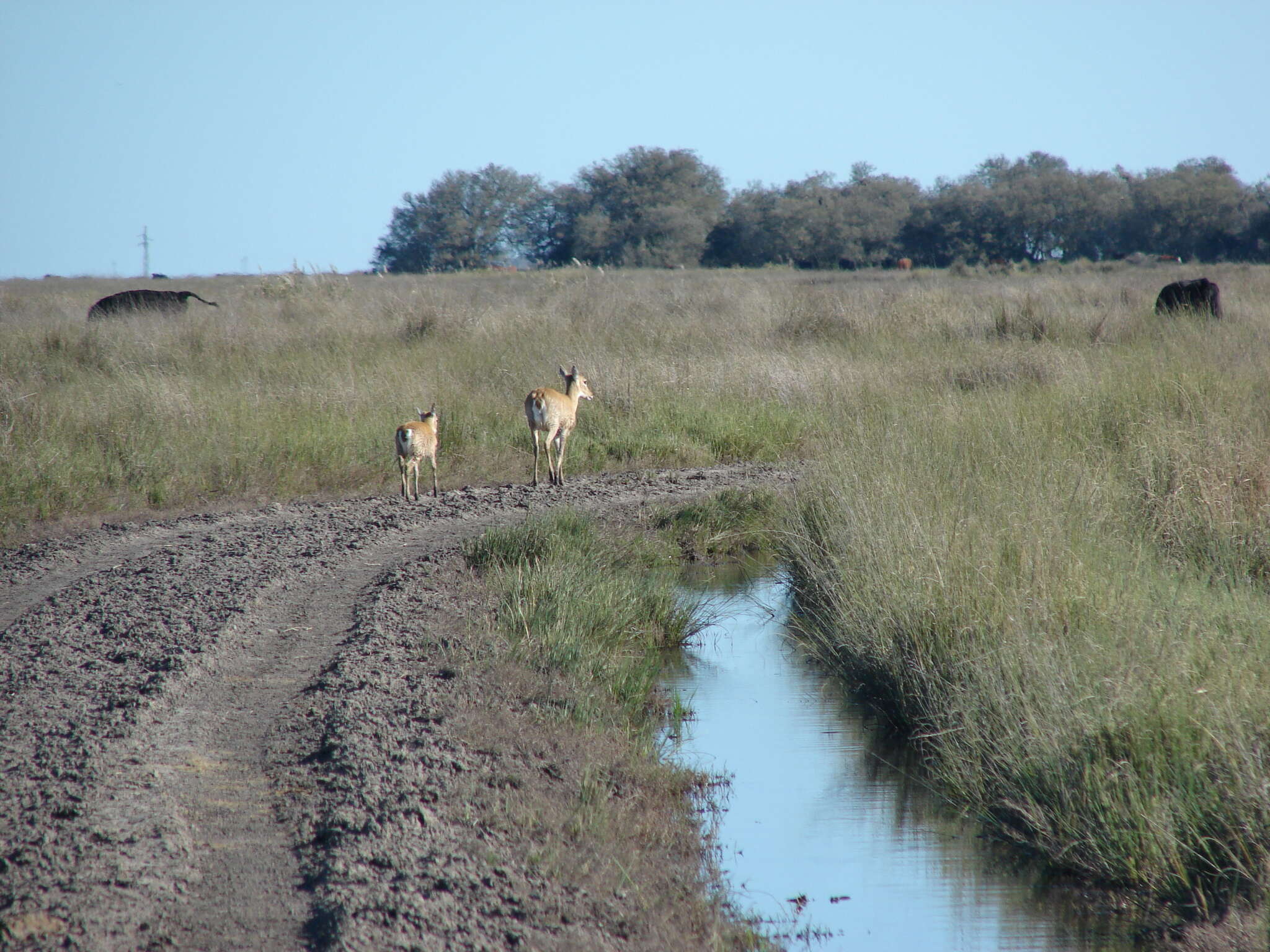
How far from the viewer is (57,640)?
6.14m

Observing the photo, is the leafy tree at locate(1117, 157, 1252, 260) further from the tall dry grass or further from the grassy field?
the grassy field

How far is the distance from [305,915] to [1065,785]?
127 inches

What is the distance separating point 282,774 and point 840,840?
8.85ft

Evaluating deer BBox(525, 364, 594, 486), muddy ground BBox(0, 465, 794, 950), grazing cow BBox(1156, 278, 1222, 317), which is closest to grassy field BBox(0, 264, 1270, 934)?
grazing cow BBox(1156, 278, 1222, 317)

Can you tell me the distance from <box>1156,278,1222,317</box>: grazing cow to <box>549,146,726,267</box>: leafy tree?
3742cm

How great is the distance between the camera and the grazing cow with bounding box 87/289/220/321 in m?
20.5

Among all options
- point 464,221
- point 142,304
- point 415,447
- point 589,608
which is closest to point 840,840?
point 589,608

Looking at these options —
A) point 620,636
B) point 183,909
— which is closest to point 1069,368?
point 620,636

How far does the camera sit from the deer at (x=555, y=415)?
1170 cm

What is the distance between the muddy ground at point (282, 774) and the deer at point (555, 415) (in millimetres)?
3866

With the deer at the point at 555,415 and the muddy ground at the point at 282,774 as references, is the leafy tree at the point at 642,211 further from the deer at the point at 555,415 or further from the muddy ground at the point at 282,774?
the muddy ground at the point at 282,774

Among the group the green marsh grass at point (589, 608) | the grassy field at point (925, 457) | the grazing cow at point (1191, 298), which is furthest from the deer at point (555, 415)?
the grazing cow at point (1191, 298)

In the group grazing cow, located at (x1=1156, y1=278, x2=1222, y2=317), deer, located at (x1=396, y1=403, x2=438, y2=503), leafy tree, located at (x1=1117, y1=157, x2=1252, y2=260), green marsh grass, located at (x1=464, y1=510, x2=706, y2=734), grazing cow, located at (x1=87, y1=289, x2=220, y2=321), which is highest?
leafy tree, located at (x1=1117, y1=157, x2=1252, y2=260)

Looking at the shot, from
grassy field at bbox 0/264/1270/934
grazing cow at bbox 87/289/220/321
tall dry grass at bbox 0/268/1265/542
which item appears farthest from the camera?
grazing cow at bbox 87/289/220/321
